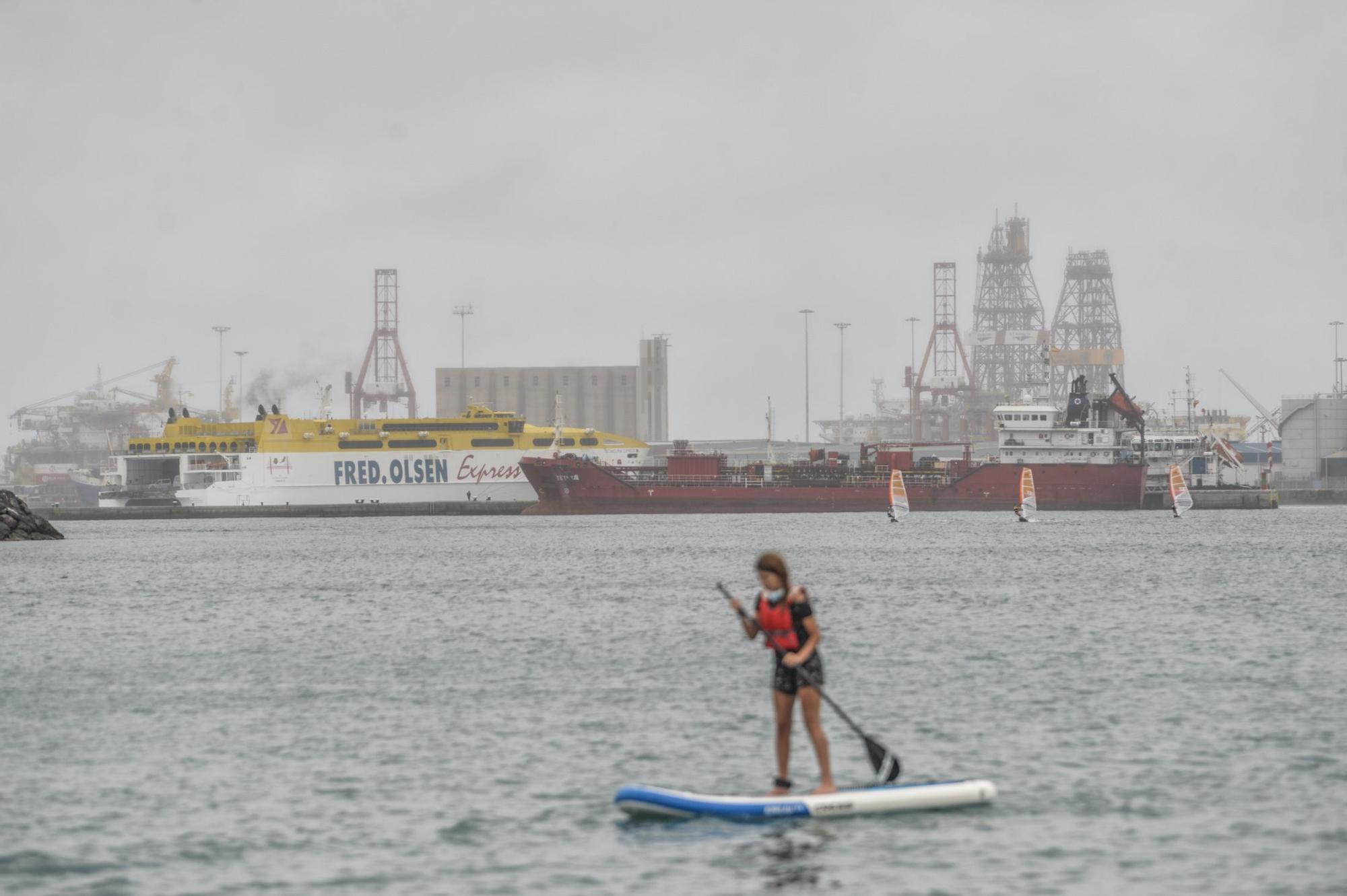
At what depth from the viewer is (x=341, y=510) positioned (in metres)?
118

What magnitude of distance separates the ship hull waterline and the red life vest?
91.6m

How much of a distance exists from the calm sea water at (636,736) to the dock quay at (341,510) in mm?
70908

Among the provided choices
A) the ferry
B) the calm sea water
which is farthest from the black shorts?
the ferry

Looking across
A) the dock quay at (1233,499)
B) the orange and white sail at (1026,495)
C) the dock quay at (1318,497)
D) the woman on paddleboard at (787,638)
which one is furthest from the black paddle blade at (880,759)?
the dock quay at (1318,497)

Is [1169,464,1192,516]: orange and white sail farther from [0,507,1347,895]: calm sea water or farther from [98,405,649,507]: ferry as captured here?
[0,507,1347,895]: calm sea water

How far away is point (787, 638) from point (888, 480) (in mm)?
94369

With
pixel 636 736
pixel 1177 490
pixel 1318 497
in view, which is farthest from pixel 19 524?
pixel 1318 497

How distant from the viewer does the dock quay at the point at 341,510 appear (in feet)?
385

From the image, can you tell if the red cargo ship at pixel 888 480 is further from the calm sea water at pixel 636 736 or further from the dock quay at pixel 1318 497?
the calm sea water at pixel 636 736

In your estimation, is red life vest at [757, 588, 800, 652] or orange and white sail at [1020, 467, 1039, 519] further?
orange and white sail at [1020, 467, 1039, 519]

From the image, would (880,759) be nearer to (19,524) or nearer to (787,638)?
(787,638)

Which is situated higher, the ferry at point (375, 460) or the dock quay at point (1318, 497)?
the ferry at point (375, 460)

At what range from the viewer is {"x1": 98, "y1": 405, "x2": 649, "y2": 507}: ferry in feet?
392

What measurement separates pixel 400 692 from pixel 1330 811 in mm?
13488
